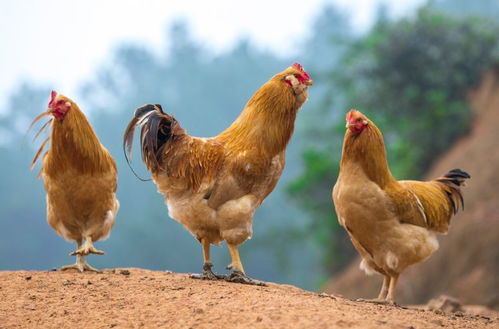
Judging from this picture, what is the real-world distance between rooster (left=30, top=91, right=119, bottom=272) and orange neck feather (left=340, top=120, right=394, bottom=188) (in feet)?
8.57

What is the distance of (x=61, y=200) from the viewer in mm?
7359

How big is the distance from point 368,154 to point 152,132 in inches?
87.6

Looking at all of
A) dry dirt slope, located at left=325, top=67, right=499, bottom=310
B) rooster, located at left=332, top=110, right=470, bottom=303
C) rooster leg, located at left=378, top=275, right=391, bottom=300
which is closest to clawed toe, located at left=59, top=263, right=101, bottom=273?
rooster, located at left=332, top=110, right=470, bottom=303

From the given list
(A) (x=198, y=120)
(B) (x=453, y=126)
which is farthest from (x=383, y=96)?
(A) (x=198, y=120)

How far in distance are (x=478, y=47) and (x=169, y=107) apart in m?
35.5

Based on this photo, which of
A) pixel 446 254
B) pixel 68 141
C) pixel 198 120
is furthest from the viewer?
pixel 198 120

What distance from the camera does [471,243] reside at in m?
14.2

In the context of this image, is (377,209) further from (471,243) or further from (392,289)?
(471,243)

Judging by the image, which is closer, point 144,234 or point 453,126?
point 453,126

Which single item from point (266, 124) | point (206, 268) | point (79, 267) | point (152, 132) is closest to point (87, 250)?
point (79, 267)

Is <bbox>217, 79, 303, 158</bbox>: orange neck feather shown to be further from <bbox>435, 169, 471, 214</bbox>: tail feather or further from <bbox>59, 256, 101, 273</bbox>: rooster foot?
<bbox>435, 169, 471, 214</bbox>: tail feather

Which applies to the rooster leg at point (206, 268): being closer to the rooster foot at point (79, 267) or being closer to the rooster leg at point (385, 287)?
the rooster foot at point (79, 267)

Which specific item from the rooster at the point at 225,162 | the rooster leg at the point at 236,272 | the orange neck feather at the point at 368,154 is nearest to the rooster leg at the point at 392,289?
the orange neck feather at the point at 368,154

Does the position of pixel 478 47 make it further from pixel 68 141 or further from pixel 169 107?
pixel 169 107
